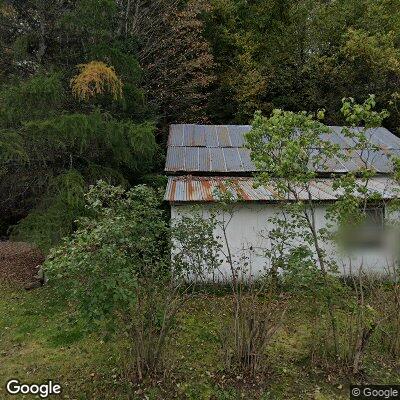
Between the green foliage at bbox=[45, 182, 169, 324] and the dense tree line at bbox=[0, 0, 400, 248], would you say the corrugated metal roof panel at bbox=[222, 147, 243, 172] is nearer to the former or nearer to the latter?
the dense tree line at bbox=[0, 0, 400, 248]

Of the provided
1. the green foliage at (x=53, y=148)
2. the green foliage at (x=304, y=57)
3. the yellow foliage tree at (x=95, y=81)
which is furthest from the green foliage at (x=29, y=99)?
the green foliage at (x=304, y=57)

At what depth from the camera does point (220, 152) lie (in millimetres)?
10062

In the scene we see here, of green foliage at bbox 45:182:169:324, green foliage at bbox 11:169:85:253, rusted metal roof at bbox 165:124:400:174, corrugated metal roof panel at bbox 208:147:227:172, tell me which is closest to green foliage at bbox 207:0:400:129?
rusted metal roof at bbox 165:124:400:174

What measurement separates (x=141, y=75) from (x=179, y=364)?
23.9 ft

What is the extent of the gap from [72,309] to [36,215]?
207cm

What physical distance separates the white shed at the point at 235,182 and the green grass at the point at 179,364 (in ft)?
4.54

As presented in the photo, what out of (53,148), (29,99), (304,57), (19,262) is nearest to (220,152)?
(53,148)

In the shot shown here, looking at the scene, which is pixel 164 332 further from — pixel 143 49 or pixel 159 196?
pixel 143 49

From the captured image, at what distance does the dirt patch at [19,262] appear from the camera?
831 cm

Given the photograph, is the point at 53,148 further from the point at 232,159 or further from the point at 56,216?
the point at 232,159

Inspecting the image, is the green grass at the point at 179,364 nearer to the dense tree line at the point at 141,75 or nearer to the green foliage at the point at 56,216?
the green foliage at the point at 56,216

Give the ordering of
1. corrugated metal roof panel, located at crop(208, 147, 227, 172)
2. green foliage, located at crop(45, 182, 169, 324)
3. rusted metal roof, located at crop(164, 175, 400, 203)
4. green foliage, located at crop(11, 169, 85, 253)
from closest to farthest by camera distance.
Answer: green foliage, located at crop(45, 182, 169, 324)
green foliage, located at crop(11, 169, 85, 253)
rusted metal roof, located at crop(164, 175, 400, 203)
corrugated metal roof panel, located at crop(208, 147, 227, 172)

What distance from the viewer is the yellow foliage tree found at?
7535mm

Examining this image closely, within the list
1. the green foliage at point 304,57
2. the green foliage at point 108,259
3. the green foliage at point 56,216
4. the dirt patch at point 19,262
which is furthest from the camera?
the green foliage at point 304,57
